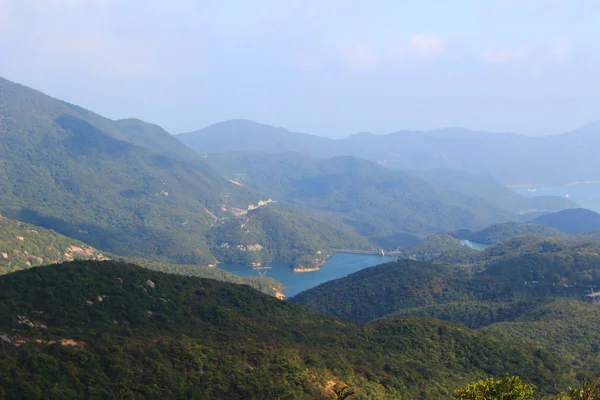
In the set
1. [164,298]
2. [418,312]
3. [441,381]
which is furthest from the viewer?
[418,312]

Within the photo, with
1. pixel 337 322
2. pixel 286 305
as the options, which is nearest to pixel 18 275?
pixel 286 305

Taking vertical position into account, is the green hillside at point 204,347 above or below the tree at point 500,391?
below

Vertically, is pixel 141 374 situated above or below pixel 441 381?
above

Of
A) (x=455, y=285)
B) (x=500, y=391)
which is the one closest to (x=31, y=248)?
(x=455, y=285)

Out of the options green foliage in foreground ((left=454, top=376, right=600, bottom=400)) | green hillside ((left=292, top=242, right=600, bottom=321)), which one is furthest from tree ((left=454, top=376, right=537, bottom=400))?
green hillside ((left=292, top=242, right=600, bottom=321))

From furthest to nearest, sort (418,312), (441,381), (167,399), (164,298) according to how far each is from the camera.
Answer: (418,312), (164,298), (441,381), (167,399)

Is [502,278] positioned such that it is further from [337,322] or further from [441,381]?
[441,381]

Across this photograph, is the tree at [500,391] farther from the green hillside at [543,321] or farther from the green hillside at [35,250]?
the green hillside at [35,250]

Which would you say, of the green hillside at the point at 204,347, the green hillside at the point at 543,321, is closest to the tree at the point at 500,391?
the green hillside at the point at 204,347
